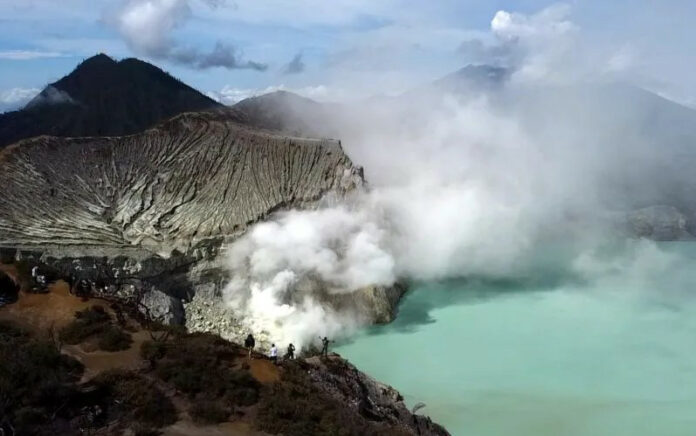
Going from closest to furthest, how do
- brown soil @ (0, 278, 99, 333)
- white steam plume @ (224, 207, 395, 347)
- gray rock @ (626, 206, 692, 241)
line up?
brown soil @ (0, 278, 99, 333)
white steam plume @ (224, 207, 395, 347)
gray rock @ (626, 206, 692, 241)

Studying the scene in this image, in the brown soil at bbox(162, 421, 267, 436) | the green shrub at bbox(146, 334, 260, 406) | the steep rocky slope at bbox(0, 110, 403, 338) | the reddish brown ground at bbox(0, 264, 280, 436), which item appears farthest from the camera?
the steep rocky slope at bbox(0, 110, 403, 338)

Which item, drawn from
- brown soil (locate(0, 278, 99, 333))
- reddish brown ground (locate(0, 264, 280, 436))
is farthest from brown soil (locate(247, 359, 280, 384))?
brown soil (locate(0, 278, 99, 333))

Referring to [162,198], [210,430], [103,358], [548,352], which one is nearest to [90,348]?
[103,358]

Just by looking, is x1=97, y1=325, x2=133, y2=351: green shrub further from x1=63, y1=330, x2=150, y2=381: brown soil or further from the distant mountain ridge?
the distant mountain ridge

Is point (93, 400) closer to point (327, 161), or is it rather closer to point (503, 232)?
point (327, 161)

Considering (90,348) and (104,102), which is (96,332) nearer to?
(90,348)

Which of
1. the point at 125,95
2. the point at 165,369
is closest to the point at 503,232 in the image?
the point at 165,369

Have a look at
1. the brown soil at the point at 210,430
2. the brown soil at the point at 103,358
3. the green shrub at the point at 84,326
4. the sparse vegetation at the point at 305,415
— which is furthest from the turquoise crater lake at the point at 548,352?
the green shrub at the point at 84,326

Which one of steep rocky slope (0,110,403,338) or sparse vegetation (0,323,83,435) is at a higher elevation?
steep rocky slope (0,110,403,338)
